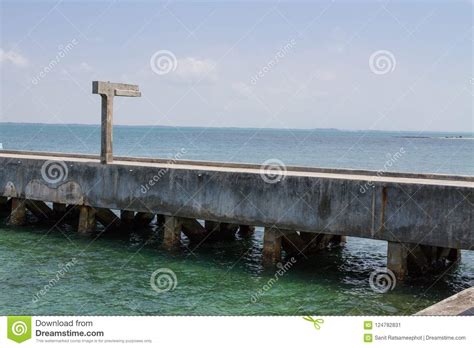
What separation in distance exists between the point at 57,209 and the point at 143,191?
482 centimetres

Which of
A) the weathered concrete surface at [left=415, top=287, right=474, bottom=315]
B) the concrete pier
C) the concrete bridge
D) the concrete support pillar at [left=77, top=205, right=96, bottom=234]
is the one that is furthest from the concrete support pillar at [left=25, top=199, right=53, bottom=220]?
the weathered concrete surface at [left=415, top=287, right=474, bottom=315]

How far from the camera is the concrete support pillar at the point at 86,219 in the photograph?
52.7ft

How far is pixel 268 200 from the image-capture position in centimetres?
1298

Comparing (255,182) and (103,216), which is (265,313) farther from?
(103,216)

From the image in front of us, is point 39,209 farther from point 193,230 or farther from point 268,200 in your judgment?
point 268,200

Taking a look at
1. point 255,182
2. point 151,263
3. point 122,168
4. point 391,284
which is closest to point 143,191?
point 122,168

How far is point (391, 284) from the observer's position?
11.9 m

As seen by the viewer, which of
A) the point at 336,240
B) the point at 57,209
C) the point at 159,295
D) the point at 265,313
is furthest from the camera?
the point at 57,209

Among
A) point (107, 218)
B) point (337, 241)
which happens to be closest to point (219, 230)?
Answer: point (337, 241)

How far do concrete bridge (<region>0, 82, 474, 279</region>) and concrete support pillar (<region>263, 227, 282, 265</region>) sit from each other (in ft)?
0.07

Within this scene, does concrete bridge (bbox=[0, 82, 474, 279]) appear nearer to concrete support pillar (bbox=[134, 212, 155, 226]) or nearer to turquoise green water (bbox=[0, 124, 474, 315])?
concrete support pillar (bbox=[134, 212, 155, 226])

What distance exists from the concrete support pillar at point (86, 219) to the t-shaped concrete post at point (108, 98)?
1.53 metres

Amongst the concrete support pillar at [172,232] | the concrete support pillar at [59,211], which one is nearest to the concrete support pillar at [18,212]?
the concrete support pillar at [59,211]
